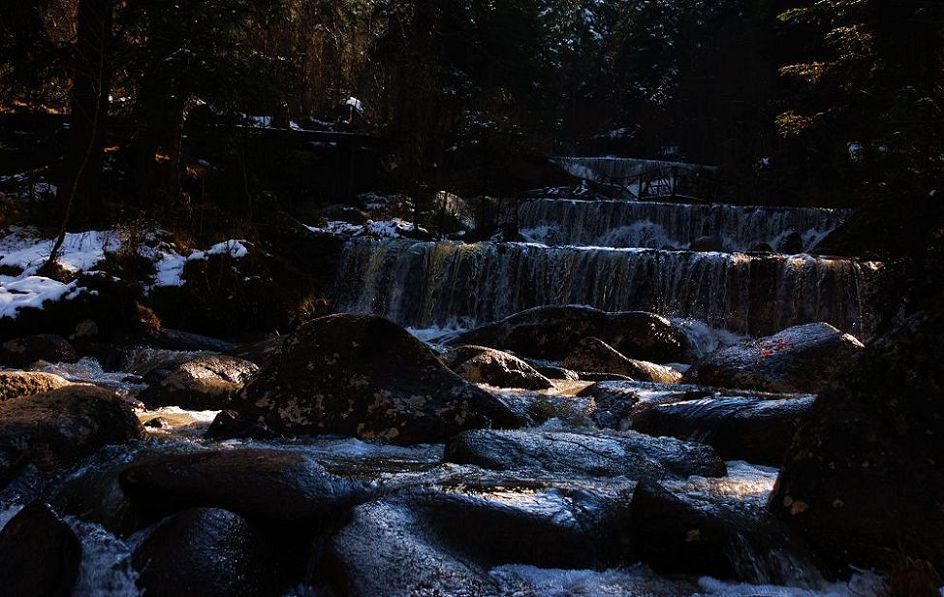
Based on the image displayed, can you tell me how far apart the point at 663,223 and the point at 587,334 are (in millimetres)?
11370

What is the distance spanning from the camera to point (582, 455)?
518 cm

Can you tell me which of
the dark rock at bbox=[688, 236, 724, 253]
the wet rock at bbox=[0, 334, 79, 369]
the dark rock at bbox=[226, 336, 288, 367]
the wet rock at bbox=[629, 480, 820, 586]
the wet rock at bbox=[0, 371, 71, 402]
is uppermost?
the dark rock at bbox=[688, 236, 724, 253]

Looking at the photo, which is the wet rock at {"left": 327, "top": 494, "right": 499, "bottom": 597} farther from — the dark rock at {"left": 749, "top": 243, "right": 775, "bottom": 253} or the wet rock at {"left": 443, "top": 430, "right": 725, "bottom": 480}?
the dark rock at {"left": 749, "top": 243, "right": 775, "bottom": 253}

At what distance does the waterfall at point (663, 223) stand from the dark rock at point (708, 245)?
33 centimetres

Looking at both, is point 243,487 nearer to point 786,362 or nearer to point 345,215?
Result: point 786,362

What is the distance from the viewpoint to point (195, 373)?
773cm

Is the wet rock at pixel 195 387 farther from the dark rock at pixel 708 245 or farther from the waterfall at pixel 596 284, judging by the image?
the dark rock at pixel 708 245

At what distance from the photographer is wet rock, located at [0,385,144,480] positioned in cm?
464

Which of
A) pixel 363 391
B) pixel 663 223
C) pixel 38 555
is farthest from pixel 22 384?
pixel 663 223

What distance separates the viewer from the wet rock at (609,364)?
33.6 feet

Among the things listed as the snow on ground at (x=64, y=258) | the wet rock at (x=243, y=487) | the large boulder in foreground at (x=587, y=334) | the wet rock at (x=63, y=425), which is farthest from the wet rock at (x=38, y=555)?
the large boulder in foreground at (x=587, y=334)

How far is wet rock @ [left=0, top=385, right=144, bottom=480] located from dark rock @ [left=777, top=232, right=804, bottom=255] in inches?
726

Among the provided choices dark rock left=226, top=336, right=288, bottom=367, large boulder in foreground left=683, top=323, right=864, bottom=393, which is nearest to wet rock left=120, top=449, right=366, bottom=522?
dark rock left=226, top=336, right=288, bottom=367

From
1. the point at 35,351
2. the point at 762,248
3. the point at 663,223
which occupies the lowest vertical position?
the point at 35,351
